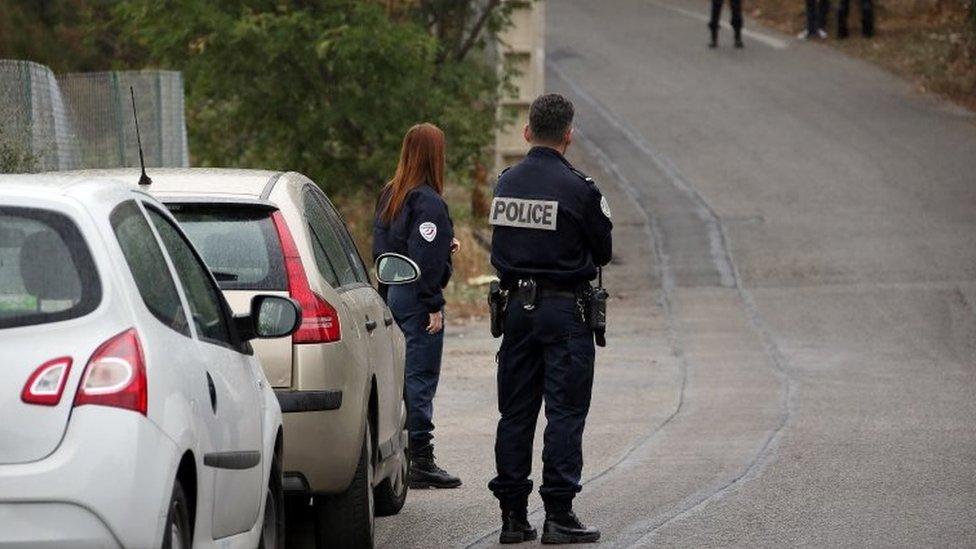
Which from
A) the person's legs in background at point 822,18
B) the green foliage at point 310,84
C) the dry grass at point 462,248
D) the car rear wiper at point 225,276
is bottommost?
the dry grass at point 462,248

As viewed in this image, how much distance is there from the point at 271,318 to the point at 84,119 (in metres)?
10.0

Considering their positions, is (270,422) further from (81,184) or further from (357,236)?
(357,236)

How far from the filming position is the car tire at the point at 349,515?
798 cm

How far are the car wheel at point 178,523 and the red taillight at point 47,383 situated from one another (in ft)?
1.40

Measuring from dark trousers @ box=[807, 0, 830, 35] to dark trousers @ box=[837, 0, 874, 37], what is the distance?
0.28 metres

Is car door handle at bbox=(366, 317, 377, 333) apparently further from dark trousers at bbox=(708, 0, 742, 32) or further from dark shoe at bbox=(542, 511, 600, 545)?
dark trousers at bbox=(708, 0, 742, 32)

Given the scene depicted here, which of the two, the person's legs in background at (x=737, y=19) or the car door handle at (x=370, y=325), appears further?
the person's legs in background at (x=737, y=19)

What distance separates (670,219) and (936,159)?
15.0 feet

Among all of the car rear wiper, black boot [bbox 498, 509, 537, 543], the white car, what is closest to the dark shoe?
black boot [bbox 498, 509, 537, 543]

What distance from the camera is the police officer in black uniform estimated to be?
8.42 metres

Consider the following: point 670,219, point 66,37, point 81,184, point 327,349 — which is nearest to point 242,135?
point 670,219

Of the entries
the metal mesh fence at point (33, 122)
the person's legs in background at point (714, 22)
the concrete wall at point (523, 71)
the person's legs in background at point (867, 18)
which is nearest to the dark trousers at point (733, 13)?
the person's legs in background at point (714, 22)

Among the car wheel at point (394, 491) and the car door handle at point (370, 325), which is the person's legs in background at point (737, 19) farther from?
the car door handle at point (370, 325)

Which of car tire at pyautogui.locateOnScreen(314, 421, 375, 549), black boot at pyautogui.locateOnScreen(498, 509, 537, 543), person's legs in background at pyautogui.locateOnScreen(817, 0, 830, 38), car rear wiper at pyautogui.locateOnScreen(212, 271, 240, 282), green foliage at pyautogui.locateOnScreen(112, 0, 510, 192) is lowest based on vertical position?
person's legs in background at pyautogui.locateOnScreen(817, 0, 830, 38)
